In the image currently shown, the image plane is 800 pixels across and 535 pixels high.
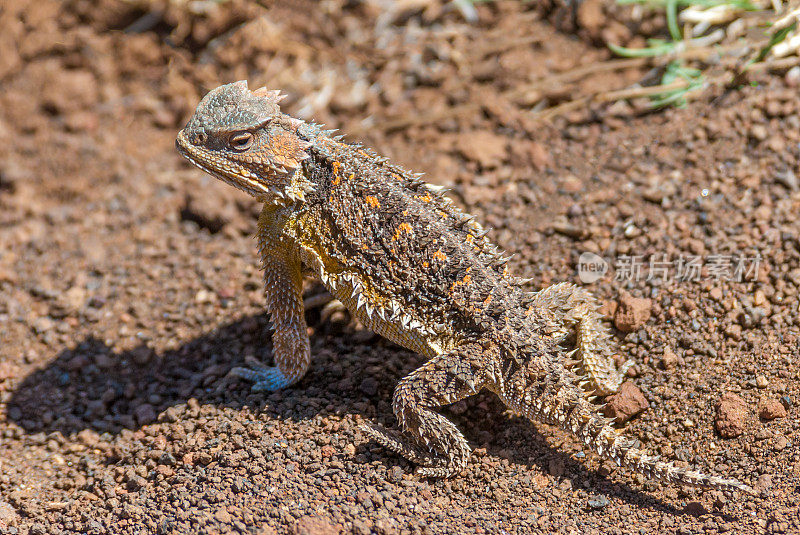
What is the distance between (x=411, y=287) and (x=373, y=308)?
29cm

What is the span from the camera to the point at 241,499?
4199 millimetres

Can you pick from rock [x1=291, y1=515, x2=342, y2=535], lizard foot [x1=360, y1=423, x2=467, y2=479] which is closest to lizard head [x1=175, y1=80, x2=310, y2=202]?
lizard foot [x1=360, y1=423, x2=467, y2=479]

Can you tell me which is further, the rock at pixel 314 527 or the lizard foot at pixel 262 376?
the lizard foot at pixel 262 376

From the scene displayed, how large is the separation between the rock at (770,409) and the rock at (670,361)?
0.55 metres

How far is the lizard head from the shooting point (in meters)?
A: 4.67

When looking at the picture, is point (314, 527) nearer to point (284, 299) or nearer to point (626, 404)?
point (284, 299)

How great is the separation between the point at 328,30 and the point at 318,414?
4914 mm

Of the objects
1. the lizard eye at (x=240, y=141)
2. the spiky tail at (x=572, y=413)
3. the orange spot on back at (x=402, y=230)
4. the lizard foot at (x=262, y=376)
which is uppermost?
the lizard eye at (x=240, y=141)

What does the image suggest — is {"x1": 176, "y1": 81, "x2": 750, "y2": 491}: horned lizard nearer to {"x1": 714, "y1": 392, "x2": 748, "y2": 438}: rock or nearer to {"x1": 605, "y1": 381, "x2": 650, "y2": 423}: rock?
{"x1": 605, "y1": 381, "x2": 650, "y2": 423}: rock

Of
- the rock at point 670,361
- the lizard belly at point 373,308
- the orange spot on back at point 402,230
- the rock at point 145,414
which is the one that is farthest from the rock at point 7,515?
the rock at point 670,361

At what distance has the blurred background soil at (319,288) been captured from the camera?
4.33 meters

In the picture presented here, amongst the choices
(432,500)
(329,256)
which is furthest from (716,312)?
(329,256)

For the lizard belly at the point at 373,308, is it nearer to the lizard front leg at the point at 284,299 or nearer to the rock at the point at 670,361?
the lizard front leg at the point at 284,299

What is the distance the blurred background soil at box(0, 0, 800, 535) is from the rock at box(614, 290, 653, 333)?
0.05 ft
